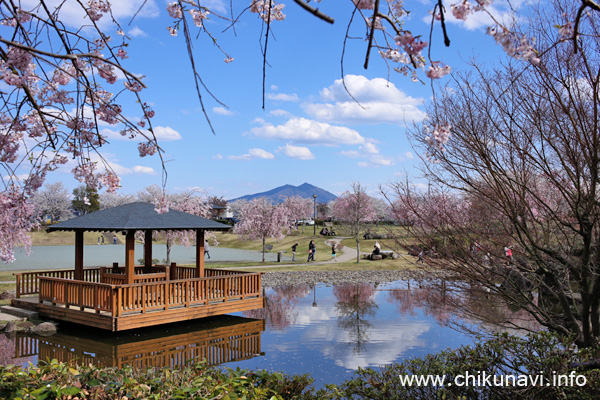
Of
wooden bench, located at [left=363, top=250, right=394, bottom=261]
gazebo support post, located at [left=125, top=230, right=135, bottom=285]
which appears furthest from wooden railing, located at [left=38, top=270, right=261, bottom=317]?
wooden bench, located at [left=363, top=250, right=394, bottom=261]

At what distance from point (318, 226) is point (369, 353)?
61.9 meters

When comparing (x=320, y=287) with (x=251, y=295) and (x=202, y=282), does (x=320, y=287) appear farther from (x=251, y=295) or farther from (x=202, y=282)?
(x=202, y=282)

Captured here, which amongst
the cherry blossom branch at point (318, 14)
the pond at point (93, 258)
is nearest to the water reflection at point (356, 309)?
the cherry blossom branch at point (318, 14)

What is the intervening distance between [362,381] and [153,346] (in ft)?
25.0

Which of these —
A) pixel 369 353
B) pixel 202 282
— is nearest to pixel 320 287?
pixel 202 282

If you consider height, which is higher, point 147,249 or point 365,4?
point 365,4

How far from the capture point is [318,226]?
72125 millimetres

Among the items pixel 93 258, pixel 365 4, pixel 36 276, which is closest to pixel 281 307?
pixel 36 276

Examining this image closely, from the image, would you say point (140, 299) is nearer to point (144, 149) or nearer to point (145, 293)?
point (145, 293)

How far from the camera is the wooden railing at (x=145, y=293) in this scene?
38.2 ft

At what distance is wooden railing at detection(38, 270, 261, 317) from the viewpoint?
11656 millimetres

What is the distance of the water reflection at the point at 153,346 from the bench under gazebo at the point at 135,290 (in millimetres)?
400

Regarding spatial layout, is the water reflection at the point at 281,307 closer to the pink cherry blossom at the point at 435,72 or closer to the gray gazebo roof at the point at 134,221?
the gray gazebo roof at the point at 134,221

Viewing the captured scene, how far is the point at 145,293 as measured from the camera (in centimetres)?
1199
